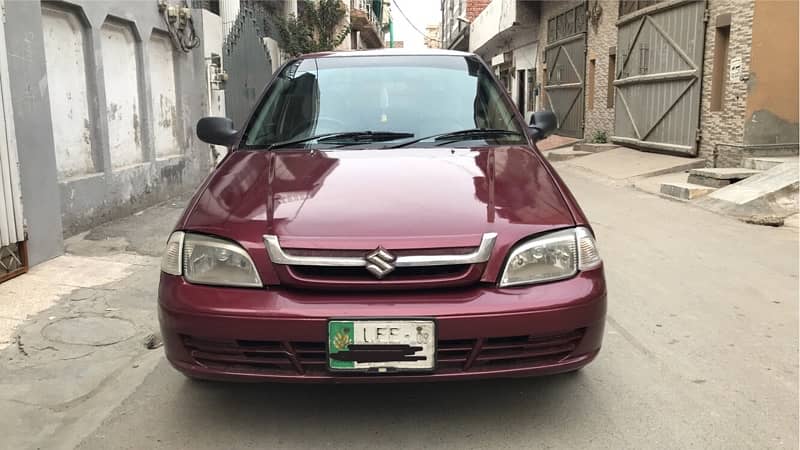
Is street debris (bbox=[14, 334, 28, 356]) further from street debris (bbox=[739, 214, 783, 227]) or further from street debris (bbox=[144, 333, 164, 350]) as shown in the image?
street debris (bbox=[739, 214, 783, 227])

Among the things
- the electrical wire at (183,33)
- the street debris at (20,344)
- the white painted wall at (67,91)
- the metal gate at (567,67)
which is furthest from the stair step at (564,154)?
the street debris at (20,344)

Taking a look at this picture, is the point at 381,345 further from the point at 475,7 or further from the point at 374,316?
the point at 475,7

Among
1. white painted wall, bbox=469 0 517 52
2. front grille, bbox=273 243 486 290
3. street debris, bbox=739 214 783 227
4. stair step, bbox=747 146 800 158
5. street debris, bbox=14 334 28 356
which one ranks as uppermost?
white painted wall, bbox=469 0 517 52

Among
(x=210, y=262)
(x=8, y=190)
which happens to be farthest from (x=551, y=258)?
(x=8, y=190)

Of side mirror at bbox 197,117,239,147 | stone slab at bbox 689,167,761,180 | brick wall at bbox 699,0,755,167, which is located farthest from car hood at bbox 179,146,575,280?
brick wall at bbox 699,0,755,167

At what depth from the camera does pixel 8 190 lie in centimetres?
480

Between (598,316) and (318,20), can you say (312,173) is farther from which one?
(318,20)

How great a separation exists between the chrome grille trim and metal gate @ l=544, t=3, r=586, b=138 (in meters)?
17.0

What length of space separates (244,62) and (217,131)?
9385 millimetres

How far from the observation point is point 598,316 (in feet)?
8.66

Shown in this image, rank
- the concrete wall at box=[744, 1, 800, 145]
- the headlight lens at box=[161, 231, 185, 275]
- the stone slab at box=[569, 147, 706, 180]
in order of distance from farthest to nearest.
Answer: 1. the stone slab at box=[569, 147, 706, 180]
2. the concrete wall at box=[744, 1, 800, 145]
3. the headlight lens at box=[161, 231, 185, 275]

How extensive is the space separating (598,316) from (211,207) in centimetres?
163

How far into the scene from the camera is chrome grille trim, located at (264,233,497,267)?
247 centimetres

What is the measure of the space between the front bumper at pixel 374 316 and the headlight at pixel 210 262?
0.04 m
